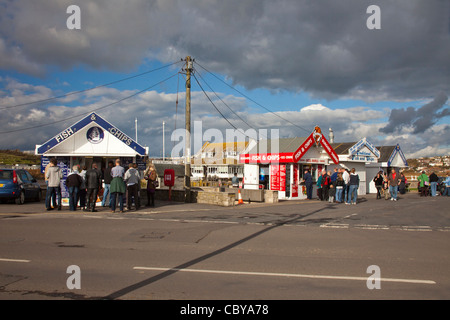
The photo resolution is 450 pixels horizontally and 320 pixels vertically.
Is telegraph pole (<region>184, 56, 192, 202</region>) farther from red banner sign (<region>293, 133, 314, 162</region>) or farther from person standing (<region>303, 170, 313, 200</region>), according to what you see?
person standing (<region>303, 170, 313, 200</region>)

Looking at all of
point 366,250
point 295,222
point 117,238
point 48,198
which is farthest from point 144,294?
point 48,198

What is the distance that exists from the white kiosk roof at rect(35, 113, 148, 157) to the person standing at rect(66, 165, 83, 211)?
208 centimetres

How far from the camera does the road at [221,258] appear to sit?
5.38 m

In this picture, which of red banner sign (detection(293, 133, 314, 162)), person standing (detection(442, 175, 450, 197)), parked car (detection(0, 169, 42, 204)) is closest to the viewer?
parked car (detection(0, 169, 42, 204))

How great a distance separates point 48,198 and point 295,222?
981 centimetres

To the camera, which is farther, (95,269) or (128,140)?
(128,140)

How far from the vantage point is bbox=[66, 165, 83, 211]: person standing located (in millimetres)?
14688

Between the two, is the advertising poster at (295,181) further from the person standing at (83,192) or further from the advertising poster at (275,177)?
the person standing at (83,192)

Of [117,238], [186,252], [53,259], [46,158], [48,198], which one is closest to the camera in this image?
[53,259]

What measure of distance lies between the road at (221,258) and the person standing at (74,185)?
63.7 inches

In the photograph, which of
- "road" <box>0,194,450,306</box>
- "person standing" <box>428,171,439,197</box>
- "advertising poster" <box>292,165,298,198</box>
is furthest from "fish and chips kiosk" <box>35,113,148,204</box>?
"person standing" <box>428,171,439,197</box>

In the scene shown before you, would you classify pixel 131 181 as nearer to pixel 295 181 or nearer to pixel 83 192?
pixel 83 192

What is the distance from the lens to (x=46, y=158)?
16.5 metres

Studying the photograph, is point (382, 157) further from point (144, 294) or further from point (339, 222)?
point (144, 294)
